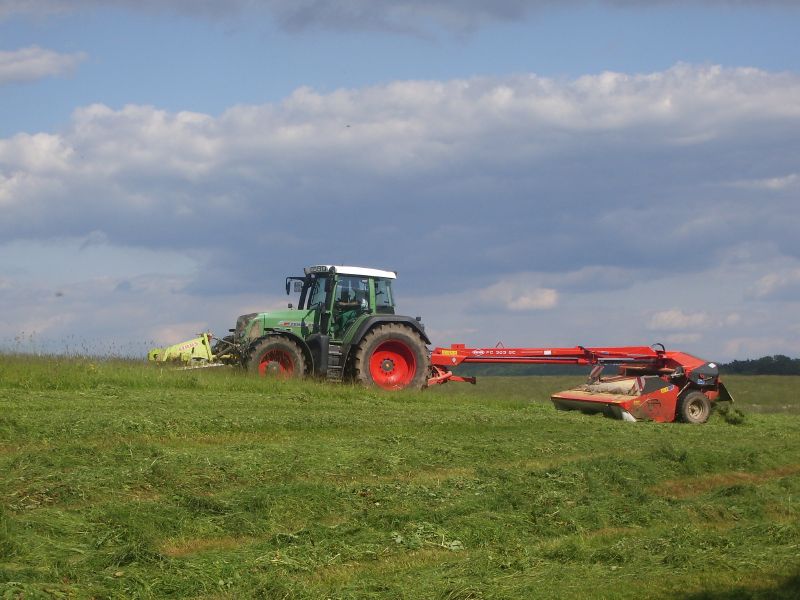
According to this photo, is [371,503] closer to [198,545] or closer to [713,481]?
[198,545]

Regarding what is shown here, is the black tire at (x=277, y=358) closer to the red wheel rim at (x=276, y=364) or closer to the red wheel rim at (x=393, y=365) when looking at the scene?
the red wheel rim at (x=276, y=364)

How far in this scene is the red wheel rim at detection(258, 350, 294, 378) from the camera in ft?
63.8

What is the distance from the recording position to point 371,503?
381 inches

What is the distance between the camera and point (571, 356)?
21094 mm

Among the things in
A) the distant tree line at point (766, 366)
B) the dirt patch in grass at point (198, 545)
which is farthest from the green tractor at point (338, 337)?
the distant tree line at point (766, 366)

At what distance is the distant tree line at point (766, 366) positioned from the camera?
38531 millimetres

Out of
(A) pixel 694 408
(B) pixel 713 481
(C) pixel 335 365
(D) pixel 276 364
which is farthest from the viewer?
(C) pixel 335 365

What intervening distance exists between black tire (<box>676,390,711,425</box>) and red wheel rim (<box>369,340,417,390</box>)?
16.6ft

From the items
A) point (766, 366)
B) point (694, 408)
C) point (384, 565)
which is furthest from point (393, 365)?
point (766, 366)

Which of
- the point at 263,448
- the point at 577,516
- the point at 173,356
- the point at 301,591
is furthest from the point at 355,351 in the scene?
the point at 301,591

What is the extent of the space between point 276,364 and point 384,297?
2729mm

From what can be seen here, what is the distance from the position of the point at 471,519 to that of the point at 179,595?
2945mm

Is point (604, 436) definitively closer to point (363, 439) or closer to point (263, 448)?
point (363, 439)

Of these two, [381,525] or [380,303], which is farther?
[380,303]
